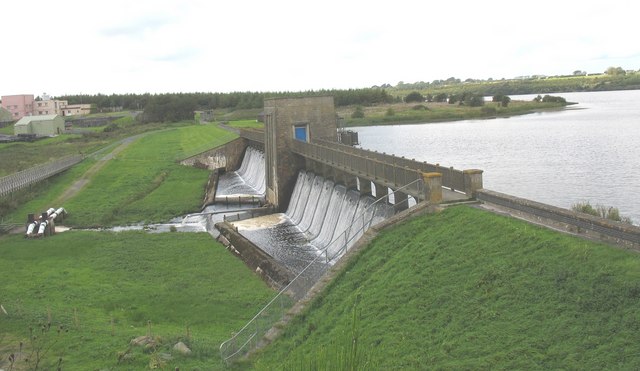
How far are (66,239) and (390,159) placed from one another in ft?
61.2

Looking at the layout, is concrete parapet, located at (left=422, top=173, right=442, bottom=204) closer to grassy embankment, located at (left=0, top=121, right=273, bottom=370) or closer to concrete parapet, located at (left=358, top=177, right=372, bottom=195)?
grassy embankment, located at (left=0, top=121, right=273, bottom=370)

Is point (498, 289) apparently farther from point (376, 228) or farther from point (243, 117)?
point (243, 117)

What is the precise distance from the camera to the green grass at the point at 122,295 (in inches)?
671

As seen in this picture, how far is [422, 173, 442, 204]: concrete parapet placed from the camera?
20031 mm

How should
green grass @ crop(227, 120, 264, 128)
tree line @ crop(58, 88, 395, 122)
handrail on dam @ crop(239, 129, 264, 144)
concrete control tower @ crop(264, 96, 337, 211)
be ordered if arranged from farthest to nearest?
tree line @ crop(58, 88, 395, 122) < green grass @ crop(227, 120, 264, 128) < handrail on dam @ crop(239, 129, 264, 144) < concrete control tower @ crop(264, 96, 337, 211)

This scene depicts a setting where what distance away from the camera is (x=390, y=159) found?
104ft

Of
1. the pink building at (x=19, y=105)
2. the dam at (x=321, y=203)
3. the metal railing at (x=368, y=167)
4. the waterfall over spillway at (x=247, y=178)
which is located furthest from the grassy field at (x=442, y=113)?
the pink building at (x=19, y=105)

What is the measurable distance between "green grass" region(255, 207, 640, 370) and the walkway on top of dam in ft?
9.18

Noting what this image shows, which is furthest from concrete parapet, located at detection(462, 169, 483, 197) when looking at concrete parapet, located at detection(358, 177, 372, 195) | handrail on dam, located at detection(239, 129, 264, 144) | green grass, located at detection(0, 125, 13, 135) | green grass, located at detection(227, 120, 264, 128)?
green grass, located at detection(0, 125, 13, 135)

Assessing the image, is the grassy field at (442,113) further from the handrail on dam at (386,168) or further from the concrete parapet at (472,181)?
the concrete parapet at (472,181)

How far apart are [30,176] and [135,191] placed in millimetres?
8946

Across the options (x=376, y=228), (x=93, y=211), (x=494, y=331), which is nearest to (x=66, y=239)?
(x=93, y=211)

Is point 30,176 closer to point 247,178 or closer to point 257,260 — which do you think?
point 247,178

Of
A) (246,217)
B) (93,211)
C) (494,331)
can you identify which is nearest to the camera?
(494,331)
